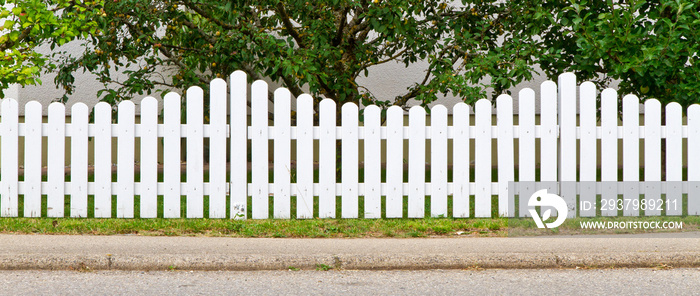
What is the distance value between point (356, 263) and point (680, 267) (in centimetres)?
219

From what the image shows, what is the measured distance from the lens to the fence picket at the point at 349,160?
654 cm

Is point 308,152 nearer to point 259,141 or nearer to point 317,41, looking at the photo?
point 259,141

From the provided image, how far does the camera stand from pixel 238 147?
6.53 meters

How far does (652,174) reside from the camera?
673 cm

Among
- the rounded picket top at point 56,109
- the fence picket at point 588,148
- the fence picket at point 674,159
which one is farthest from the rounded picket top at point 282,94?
the fence picket at point 674,159

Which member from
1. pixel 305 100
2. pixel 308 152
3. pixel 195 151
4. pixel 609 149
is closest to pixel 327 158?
pixel 308 152

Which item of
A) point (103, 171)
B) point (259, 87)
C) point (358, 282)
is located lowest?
point (358, 282)

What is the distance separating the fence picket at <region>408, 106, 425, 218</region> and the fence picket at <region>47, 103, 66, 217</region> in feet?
9.96

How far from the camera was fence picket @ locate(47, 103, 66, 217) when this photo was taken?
6.43 metres

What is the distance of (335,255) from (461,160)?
6.77 ft

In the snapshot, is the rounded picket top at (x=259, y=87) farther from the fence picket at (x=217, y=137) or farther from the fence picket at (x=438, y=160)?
the fence picket at (x=438, y=160)

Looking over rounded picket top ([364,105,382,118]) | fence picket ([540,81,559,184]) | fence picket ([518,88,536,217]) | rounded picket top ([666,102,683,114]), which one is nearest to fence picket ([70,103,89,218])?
rounded picket top ([364,105,382,118])

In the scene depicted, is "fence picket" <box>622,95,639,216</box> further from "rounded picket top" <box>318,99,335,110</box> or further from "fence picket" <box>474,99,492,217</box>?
"rounded picket top" <box>318,99,335,110</box>

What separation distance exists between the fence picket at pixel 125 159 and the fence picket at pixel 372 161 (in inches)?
80.9
